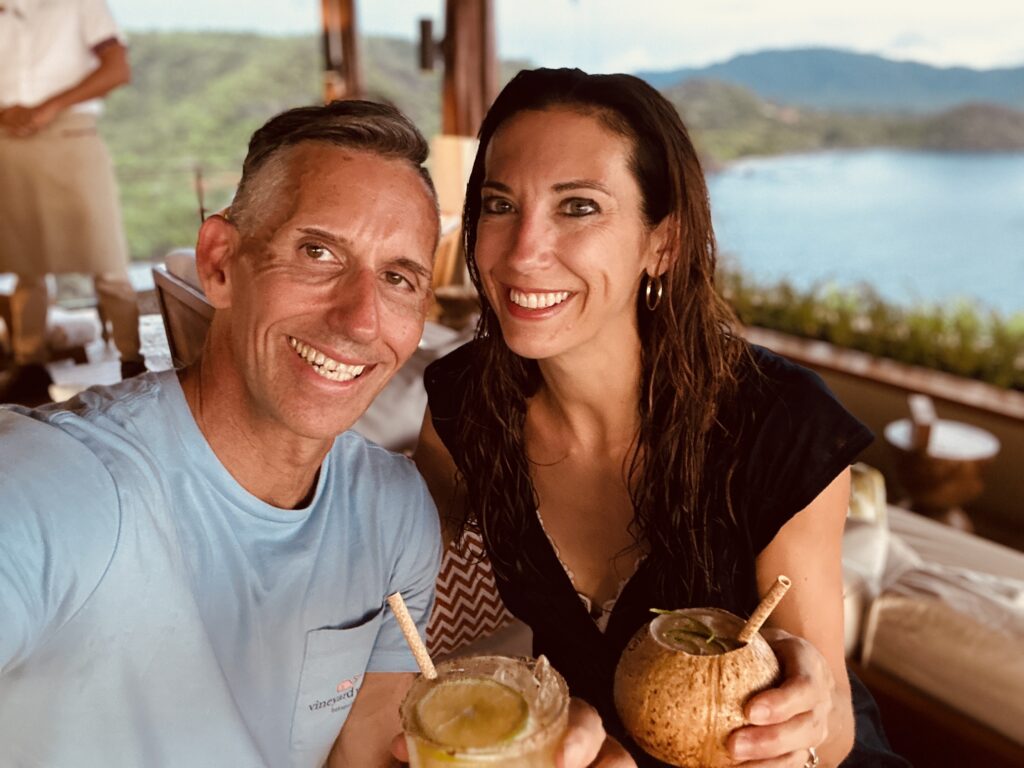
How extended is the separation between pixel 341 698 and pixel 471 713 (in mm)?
564

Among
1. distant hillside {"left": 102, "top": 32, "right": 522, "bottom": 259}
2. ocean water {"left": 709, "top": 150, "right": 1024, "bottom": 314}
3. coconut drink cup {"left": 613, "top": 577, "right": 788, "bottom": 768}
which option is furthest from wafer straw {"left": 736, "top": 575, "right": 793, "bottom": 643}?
distant hillside {"left": 102, "top": 32, "right": 522, "bottom": 259}

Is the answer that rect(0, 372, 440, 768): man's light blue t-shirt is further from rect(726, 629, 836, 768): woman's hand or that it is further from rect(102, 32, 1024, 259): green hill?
rect(102, 32, 1024, 259): green hill

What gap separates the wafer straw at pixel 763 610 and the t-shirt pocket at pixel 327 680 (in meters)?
0.60

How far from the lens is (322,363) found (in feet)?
4.00

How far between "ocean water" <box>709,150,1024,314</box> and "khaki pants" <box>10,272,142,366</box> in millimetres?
4456

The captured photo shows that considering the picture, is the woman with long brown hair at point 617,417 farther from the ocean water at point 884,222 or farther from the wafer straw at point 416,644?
the ocean water at point 884,222

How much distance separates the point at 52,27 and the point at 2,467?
2.67m

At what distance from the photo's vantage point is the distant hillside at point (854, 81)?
663cm

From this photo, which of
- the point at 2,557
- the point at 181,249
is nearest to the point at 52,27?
the point at 181,249

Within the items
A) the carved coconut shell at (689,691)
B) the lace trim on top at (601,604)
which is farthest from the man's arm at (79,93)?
the carved coconut shell at (689,691)

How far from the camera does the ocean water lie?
6.27 m

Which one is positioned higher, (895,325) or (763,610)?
(763,610)

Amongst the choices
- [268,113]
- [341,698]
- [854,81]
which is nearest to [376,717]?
[341,698]

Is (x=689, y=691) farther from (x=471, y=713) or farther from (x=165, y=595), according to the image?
(x=165, y=595)
